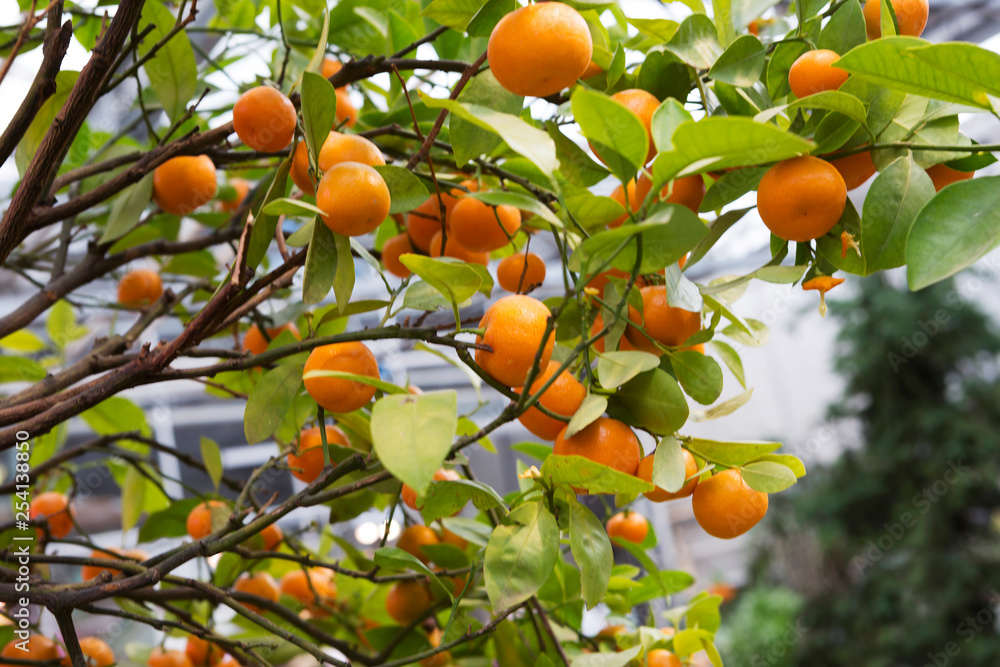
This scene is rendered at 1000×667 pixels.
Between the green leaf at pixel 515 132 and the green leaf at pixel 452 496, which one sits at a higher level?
the green leaf at pixel 515 132

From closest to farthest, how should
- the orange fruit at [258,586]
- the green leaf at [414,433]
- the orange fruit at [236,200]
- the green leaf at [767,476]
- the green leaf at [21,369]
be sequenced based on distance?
1. the green leaf at [414,433]
2. the green leaf at [767,476]
3. the green leaf at [21,369]
4. the orange fruit at [258,586]
5. the orange fruit at [236,200]

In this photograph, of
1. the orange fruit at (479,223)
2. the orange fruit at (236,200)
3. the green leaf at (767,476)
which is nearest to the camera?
the green leaf at (767,476)

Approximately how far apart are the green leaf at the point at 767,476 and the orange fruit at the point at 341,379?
179mm

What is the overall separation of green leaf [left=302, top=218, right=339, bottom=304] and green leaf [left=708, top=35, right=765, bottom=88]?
18 cm

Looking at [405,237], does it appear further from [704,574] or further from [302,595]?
[704,574]

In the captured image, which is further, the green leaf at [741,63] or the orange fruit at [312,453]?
the orange fruit at [312,453]

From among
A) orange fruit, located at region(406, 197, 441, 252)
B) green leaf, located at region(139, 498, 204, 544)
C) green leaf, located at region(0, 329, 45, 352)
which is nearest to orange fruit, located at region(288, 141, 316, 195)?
orange fruit, located at region(406, 197, 441, 252)

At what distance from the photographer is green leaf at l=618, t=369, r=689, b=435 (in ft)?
1.06

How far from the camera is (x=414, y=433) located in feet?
0.79

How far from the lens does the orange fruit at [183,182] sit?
508 millimetres

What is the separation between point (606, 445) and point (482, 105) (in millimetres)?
168

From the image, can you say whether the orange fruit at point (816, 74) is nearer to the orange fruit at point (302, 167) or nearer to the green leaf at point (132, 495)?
the orange fruit at point (302, 167)

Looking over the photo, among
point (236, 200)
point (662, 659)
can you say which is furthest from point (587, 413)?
point (236, 200)

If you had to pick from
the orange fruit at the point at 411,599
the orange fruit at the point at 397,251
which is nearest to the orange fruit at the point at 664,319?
the orange fruit at the point at 397,251
